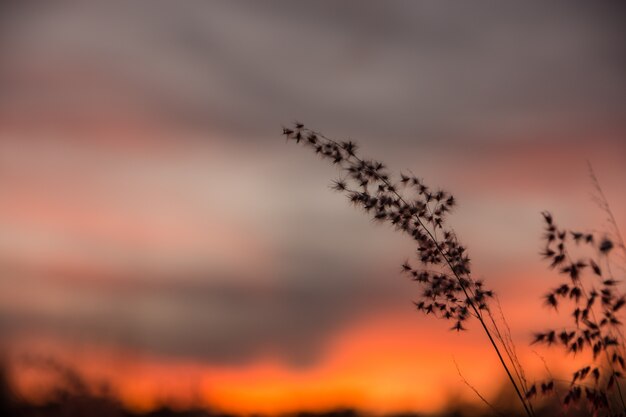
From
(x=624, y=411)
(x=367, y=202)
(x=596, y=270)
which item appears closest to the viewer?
(x=596, y=270)

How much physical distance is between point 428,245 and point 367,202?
0.74 meters

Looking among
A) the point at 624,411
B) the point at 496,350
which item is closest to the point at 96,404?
the point at 496,350

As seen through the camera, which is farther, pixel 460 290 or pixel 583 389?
pixel 460 290

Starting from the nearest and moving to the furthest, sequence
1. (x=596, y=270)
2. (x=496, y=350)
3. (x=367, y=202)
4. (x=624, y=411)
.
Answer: (x=596, y=270) → (x=624, y=411) → (x=496, y=350) → (x=367, y=202)

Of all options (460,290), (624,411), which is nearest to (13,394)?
(460,290)

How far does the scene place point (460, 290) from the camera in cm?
629

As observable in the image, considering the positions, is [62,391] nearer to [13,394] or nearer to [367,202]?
[13,394]

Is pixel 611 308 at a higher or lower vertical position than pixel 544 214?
lower

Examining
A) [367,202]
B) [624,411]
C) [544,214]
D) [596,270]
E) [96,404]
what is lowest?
[624,411]

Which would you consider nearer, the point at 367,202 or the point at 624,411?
the point at 624,411

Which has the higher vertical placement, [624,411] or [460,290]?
[460,290]

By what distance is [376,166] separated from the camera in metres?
6.73

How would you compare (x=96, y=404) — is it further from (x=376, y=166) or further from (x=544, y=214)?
(x=544, y=214)

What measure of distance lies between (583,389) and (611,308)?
2.26 ft
